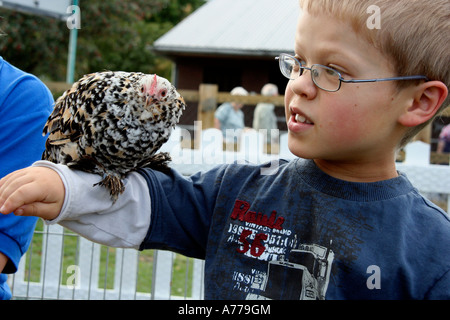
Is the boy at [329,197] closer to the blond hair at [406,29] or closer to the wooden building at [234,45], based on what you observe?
the blond hair at [406,29]

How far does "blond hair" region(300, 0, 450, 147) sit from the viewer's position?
0.90m

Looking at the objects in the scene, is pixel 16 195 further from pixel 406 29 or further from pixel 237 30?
pixel 237 30

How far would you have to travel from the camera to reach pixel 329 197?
3.34 feet

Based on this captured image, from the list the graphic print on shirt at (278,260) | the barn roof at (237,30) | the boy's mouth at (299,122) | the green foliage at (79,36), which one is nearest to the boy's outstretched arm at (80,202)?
the graphic print on shirt at (278,260)

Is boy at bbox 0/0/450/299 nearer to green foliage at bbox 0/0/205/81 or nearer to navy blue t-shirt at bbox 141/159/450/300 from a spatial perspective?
navy blue t-shirt at bbox 141/159/450/300

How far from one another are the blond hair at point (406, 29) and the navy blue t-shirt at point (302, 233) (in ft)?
0.82

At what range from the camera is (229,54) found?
10844 millimetres

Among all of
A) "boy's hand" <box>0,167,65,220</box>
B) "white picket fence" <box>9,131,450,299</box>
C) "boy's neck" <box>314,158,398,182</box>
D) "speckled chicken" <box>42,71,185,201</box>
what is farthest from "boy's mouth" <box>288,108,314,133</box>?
"white picket fence" <box>9,131,450,299</box>

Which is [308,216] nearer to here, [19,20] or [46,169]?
[46,169]

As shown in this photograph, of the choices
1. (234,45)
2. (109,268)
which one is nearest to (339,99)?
(109,268)

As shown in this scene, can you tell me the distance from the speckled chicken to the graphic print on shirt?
9.8 inches
